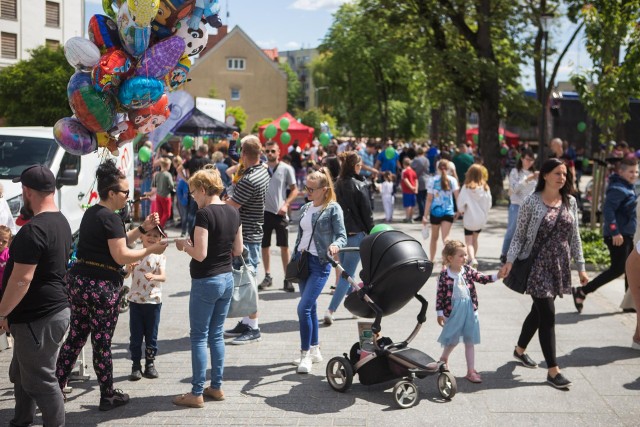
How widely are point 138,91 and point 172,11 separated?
75 centimetres

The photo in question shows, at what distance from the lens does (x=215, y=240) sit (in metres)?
6.02

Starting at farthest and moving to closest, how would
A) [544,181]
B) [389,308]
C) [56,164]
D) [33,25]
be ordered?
[33,25]
[56,164]
[544,181]
[389,308]

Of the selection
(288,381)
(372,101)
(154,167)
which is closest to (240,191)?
(288,381)

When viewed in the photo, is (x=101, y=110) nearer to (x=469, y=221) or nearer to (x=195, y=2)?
(x=195, y=2)

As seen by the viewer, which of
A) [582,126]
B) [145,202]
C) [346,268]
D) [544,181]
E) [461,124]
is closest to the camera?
[544,181]

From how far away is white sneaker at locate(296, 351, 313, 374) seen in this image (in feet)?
23.0

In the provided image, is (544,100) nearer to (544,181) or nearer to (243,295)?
(544,181)

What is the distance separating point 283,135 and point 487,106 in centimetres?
894

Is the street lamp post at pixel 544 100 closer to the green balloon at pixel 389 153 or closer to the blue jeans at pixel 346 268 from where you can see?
the green balloon at pixel 389 153

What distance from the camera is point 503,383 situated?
6855mm

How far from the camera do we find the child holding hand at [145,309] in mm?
6754

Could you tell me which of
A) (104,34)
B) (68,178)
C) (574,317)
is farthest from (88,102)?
(574,317)

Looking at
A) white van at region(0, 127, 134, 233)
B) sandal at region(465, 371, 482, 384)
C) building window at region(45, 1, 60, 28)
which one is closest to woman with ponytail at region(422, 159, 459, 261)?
white van at region(0, 127, 134, 233)

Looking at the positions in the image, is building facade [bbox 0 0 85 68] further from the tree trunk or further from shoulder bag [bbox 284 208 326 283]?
shoulder bag [bbox 284 208 326 283]
